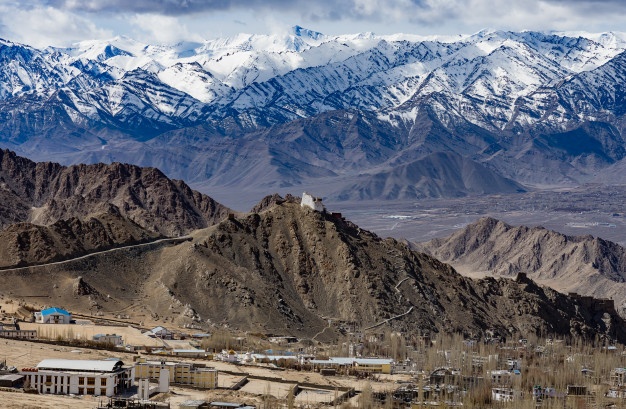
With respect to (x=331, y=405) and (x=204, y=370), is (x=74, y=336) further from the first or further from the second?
(x=331, y=405)

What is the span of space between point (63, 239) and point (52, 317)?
29.9 meters

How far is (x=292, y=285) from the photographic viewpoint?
519 feet

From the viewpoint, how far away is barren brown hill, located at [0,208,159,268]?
154625mm

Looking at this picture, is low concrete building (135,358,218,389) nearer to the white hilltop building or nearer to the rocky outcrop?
the rocky outcrop

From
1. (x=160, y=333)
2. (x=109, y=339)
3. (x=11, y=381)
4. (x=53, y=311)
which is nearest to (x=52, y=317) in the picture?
(x=53, y=311)

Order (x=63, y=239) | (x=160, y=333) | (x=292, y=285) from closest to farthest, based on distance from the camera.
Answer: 1. (x=160, y=333)
2. (x=292, y=285)
3. (x=63, y=239)

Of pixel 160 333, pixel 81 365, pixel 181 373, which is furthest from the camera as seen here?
pixel 160 333

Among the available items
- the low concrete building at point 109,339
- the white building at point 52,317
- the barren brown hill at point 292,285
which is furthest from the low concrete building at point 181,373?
the barren brown hill at point 292,285

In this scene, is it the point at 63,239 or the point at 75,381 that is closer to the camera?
the point at 75,381

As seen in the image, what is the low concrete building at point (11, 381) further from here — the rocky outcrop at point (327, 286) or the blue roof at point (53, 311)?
the rocky outcrop at point (327, 286)

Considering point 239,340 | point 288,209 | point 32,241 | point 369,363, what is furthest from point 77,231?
point 369,363

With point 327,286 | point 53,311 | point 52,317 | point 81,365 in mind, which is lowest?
point 81,365

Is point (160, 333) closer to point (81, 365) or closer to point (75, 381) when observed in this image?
point (81, 365)

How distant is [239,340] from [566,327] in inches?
2272
